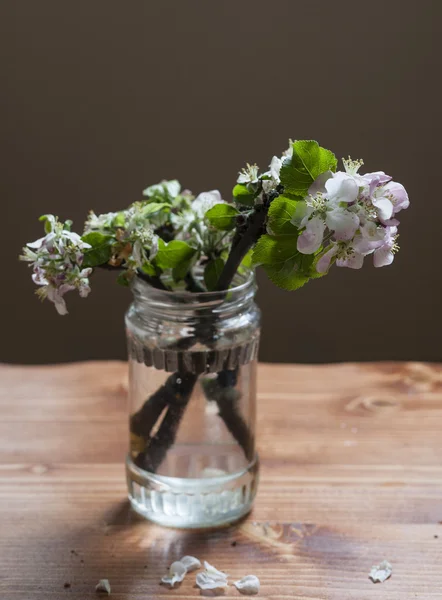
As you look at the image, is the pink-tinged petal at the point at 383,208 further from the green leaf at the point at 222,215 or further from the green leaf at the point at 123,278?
the green leaf at the point at 123,278

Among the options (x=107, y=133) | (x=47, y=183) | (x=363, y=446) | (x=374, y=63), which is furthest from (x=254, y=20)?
(x=363, y=446)

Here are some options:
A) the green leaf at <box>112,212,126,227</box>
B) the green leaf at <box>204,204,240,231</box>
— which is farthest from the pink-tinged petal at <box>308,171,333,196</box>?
the green leaf at <box>112,212,126,227</box>

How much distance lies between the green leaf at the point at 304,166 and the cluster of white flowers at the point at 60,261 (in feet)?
0.67

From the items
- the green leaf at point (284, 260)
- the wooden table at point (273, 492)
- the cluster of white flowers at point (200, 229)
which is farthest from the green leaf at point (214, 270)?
the wooden table at point (273, 492)

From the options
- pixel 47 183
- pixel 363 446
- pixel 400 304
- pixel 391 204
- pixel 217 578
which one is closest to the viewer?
pixel 391 204

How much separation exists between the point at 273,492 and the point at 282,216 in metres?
0.40

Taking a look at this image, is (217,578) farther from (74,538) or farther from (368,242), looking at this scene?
(368,242)

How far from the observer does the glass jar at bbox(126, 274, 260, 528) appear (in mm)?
873

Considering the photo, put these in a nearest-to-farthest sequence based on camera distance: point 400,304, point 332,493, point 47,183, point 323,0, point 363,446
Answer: point 332,493
point 363,446
point 323,0
point 47,183
point 400,304

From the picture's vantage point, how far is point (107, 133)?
1.88 metres

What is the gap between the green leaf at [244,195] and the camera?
79cm

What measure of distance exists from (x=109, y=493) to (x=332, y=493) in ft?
0.87

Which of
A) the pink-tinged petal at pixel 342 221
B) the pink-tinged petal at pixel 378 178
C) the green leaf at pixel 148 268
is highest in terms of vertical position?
the pink-tinged petal at pixel 378 178

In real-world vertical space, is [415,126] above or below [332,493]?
above
